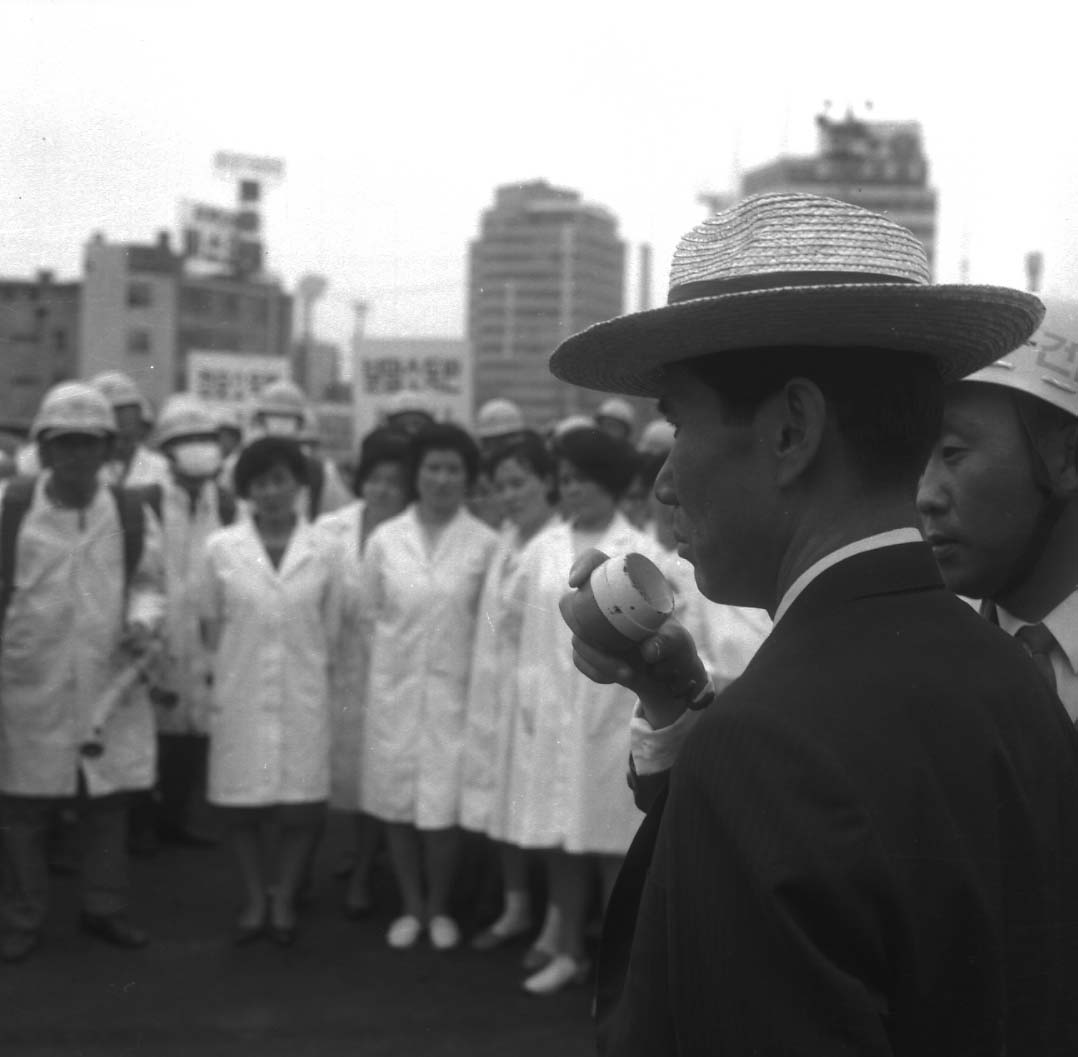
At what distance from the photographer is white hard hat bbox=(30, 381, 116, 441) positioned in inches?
220

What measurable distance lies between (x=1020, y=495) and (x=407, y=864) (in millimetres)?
4222

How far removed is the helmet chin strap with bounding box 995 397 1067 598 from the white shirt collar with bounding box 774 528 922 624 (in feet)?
2.96

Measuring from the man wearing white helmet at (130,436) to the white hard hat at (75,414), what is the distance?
4.16ft

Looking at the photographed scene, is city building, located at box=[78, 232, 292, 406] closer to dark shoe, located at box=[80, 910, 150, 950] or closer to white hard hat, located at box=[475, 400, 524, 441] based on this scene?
white hard hat, located at box=[475, 400, 524, 441]

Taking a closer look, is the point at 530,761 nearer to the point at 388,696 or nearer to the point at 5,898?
the point at 388,696

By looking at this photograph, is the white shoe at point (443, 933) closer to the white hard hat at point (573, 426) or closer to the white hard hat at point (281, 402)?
the white hard hat at point (573, 426)

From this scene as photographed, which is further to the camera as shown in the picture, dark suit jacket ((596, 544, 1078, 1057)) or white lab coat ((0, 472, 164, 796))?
white lab coat ((0, 472, 164, 796))

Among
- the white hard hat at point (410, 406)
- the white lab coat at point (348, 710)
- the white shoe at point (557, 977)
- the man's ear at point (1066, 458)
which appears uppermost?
the white hard hat at point (410, 406)

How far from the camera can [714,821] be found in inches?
49.2

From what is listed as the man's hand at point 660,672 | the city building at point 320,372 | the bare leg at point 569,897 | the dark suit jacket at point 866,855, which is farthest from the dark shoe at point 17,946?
the city building at point 320,372

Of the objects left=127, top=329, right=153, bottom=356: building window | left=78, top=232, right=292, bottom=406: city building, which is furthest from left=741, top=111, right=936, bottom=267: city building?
left=127, top=329, right=153, bottom=356: building window

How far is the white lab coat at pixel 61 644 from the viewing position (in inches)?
218

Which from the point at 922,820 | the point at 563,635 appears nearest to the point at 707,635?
the point at 563,635

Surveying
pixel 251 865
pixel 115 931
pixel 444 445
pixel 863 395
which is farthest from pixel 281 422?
pixel 863 395
